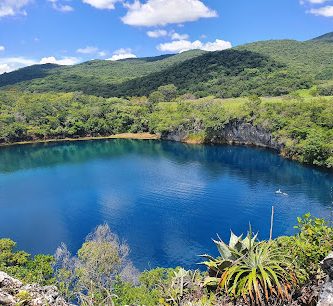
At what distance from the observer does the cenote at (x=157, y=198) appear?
36.0m

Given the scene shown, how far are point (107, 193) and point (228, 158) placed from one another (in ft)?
92.2

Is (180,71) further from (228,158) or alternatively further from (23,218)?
(23,218)

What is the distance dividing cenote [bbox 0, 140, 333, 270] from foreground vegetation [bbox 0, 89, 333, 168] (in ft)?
17.7

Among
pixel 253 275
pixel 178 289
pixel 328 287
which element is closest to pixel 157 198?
pixel 178 289

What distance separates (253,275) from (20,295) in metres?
5.11

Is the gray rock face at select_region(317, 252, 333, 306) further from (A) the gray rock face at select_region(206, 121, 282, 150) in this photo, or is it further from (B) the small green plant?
(A) the gray rock face at select_region(206, 121, 282, 150)

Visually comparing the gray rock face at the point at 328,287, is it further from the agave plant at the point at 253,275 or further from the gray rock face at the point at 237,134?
the gray rock face at the point at 237,134

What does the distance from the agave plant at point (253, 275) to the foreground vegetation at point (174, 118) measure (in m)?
53.5

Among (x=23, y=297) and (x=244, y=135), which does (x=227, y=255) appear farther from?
(x=244, y=135)

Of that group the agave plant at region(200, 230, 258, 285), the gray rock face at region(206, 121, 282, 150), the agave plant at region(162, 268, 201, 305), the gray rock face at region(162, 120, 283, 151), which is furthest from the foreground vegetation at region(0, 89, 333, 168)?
the agave plant at region(162, 268, 201, 305)

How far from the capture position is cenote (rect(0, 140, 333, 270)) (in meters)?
36.0

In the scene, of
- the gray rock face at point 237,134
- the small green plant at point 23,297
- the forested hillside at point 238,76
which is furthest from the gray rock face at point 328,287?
the forested hillside at point 238,76

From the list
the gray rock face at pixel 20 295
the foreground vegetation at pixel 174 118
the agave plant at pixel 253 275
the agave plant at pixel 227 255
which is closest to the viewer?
the gray rock face at pixel 20 295

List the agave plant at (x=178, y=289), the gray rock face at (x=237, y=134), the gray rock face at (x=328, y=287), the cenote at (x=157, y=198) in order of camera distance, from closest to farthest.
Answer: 1. the gray rock face at (x=328, y=287)
2. the agave plant at (x=178, y=289)
3. the cenote at (x=157, y=198)
4. the gray rock face at (x=237, y=134)
